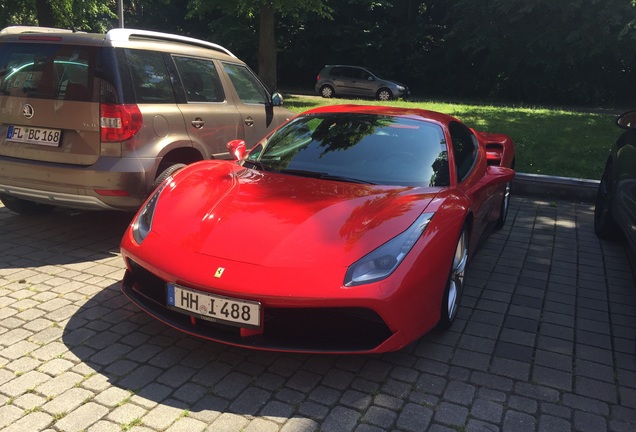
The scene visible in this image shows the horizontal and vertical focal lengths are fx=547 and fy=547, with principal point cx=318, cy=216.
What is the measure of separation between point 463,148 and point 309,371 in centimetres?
234

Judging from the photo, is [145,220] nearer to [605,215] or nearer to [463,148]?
[463,148]

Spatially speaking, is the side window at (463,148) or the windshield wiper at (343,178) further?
the side window at (463,148)

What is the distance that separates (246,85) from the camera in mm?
6363

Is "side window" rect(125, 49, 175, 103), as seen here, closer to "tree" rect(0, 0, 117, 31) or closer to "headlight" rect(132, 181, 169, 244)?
"headlight" rect(132, 181, 169, 244)

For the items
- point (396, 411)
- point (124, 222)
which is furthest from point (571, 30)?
point (396, 411)

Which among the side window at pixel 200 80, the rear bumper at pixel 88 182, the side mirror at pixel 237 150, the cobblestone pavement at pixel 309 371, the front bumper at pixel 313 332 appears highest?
the side window at pixel 200 80

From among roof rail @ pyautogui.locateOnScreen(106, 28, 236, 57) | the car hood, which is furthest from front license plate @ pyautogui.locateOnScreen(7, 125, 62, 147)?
the car hood

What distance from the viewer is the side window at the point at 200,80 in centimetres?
538

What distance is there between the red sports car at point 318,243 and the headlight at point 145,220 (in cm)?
1

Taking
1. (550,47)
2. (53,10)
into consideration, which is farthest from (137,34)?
(550,47)

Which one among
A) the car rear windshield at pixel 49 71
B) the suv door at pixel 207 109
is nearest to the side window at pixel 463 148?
the suv door at pixel 207 109

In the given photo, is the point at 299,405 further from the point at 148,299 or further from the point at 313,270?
the point at 148,299

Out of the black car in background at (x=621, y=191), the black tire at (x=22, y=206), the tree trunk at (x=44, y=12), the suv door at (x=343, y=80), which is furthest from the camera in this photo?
the suv door at (x=343, y=80)

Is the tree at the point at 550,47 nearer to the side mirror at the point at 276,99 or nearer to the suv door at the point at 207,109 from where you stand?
the side mirror at the point at 276,99
